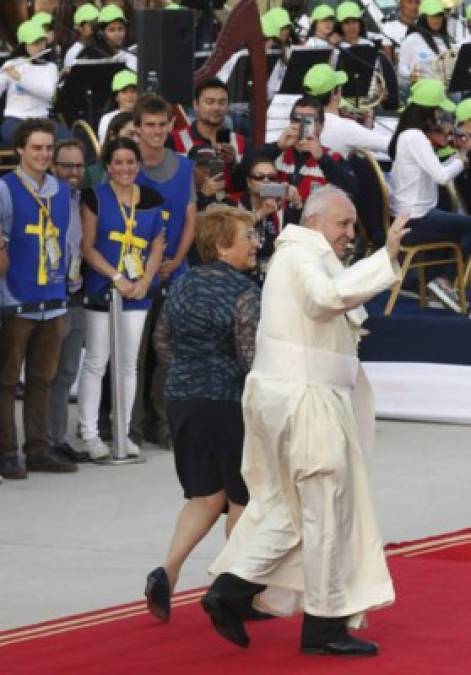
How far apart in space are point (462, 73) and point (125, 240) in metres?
8.85

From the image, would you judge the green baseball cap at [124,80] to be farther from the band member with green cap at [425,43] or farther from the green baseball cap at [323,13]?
the band member with green cap at [425,43]

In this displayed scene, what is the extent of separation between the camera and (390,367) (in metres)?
14.1

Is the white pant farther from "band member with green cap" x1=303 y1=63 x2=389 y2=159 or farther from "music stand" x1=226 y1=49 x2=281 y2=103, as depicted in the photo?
"music stand" x1=226 y1=49 x2=281 y2=103

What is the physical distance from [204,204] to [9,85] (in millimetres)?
5476

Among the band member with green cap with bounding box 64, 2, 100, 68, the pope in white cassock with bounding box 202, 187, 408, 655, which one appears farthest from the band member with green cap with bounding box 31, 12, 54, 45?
the pope in white cassock with bounding box 202, 187, 408, 655

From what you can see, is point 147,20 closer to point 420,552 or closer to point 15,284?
point 15,284

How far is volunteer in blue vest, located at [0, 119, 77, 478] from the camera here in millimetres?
11742

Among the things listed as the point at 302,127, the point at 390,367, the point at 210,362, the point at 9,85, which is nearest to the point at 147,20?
the point at 302,127

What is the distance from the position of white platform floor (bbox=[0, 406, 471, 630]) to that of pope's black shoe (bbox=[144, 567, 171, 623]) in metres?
0.57

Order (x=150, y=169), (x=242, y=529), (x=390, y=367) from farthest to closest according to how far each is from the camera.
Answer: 1. (x=390, y=367)
2. (x=150, y=169)
3. (x=242, y=529)

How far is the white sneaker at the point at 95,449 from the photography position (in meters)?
12.6

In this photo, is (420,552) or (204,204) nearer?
(420,552)

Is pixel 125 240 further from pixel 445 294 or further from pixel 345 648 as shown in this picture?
pixel 345 648

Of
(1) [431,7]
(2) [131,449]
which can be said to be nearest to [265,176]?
(2) [131,449]
